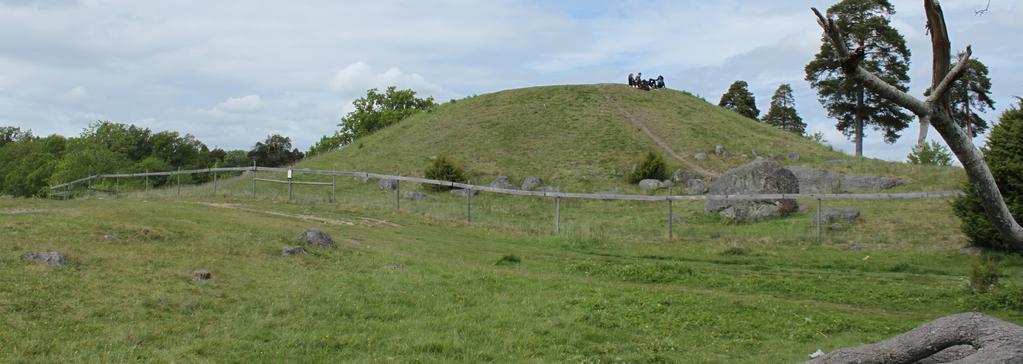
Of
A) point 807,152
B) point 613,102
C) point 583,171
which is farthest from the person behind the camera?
point 613,102

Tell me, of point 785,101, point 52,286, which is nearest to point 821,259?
point 52,286

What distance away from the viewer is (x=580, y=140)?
4119 cm

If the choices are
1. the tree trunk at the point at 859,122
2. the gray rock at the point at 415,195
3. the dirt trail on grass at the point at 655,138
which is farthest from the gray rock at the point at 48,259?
the tree trunk at the point at 859,122

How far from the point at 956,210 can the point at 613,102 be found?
3286 cm

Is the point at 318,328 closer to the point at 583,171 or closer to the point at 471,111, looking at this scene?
the point at 583,171

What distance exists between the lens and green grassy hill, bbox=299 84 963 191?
35781 mm

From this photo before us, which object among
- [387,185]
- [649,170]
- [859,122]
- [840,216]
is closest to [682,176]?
[649,170]

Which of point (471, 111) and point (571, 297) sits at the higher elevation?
point (471, 111)

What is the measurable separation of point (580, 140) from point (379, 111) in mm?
41143

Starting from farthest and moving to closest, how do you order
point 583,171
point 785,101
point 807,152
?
1. point 785,101
2. point 807,152
3. point 583,171

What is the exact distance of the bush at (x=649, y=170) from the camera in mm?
33750

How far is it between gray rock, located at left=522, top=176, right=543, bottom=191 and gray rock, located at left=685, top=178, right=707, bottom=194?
23.1 feet

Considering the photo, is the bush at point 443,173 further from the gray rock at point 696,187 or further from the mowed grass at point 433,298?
the mowed grass at point 433,298

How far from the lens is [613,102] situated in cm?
4869
